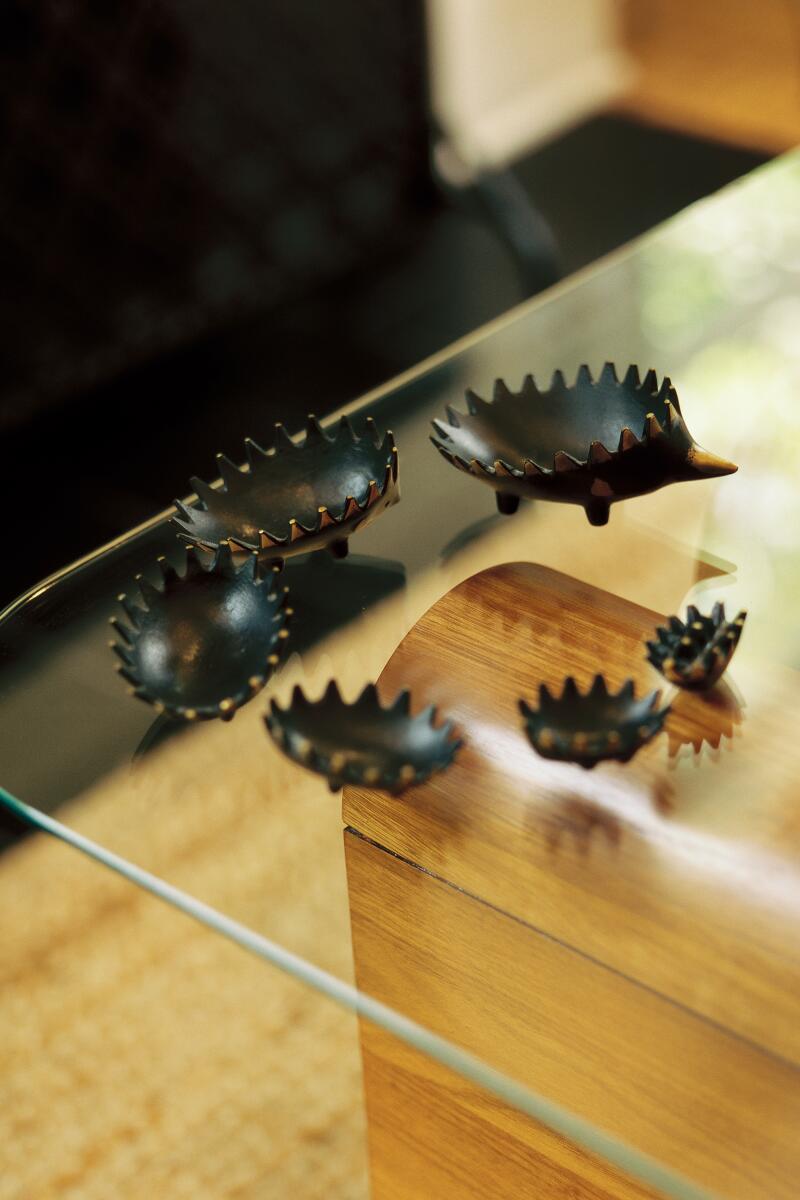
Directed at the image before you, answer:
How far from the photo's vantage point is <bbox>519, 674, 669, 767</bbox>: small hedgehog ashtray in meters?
0.70

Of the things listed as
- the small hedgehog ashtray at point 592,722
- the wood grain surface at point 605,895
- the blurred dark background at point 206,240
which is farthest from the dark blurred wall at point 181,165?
the small hedgehog ashtray at point 592,722

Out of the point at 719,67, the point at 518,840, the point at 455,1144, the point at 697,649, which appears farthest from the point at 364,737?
the point at 719,67

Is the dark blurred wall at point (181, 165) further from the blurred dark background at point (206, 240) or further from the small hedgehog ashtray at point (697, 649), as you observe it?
the small hedgehog ashtray at point (697, 649)

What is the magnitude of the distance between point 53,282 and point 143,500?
315 millimetres

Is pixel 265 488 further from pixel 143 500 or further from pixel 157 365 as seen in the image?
pixel 157 365

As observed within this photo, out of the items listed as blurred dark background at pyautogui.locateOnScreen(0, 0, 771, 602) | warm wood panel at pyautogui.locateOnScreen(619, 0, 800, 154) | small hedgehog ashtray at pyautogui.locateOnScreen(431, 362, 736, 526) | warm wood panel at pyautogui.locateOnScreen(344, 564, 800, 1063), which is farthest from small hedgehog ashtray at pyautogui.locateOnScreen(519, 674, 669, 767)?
warm wood panel at pyautogui.locateOnScreen(619, 0, 800, 154)

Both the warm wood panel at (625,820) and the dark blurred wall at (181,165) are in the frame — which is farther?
the dark blurred wall at (181,165)

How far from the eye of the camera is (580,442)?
872mm

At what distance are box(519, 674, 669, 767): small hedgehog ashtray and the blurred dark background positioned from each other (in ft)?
3.32

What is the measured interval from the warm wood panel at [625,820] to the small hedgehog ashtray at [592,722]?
0.09 ft

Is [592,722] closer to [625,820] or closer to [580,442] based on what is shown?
[625,820]

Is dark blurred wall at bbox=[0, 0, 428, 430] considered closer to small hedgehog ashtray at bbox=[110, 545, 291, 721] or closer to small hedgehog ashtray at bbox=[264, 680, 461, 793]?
small hedgehog ashtray at bbox=[110, 545, 291, 721]

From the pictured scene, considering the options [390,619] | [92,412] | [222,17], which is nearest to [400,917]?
[390,619]

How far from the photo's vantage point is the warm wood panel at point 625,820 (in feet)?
2.19
